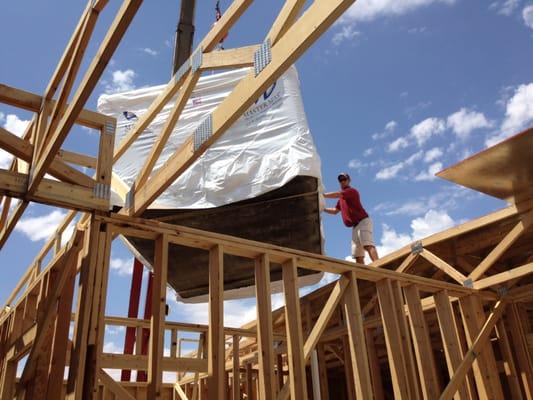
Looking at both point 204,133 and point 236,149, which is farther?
point 236,149

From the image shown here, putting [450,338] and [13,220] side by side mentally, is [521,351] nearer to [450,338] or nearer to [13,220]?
[450,338]

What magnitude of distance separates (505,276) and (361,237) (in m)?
2.44

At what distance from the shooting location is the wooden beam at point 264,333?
16.1 ft

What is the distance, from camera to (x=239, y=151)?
7.18 metres

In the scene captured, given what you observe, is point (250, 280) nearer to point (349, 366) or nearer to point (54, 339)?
point (349, 366)

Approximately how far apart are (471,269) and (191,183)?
4.42 m

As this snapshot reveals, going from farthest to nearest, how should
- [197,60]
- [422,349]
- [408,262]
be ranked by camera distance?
1. [408,262]
2. [422,349]
3. [197,60]

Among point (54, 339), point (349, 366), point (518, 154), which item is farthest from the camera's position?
point (349, 366)

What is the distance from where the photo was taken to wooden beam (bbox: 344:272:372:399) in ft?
17.9

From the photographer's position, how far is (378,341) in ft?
33.1

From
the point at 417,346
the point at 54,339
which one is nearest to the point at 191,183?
the point at 54,339

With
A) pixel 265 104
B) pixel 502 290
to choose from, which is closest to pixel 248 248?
pixel 265 104

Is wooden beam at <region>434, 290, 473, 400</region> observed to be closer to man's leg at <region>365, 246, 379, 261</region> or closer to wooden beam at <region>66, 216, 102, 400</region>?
man's leg at <region>365, 246, 379, 261</region>

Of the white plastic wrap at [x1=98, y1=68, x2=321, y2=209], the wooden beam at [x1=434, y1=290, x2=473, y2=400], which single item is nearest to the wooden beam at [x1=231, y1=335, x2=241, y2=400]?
the white plastic wrap at [x1=98, y1=68, x2=321, y2=209]
